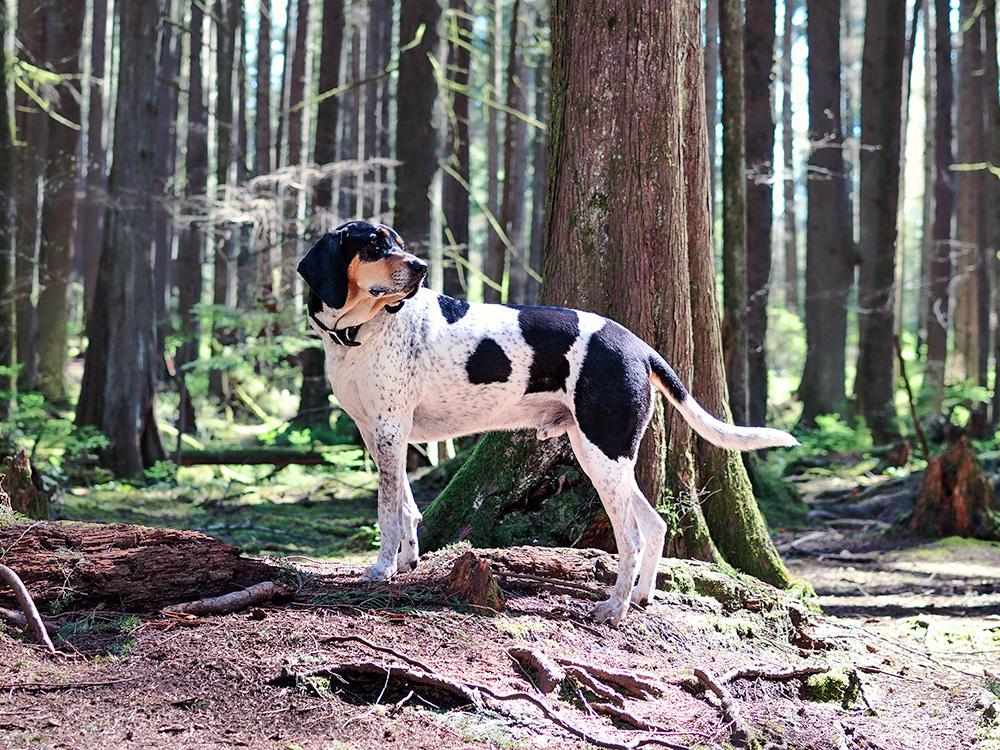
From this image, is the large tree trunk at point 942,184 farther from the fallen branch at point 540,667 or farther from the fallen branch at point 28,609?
the fallen branch at point 28,609

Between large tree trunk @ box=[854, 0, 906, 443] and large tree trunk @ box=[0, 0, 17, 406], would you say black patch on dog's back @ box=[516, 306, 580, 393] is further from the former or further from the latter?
large tree trunk @ box=[854, 0, 906, 443]

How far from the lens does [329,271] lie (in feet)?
18.5

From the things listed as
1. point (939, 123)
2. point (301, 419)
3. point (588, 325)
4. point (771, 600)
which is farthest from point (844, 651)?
point (939, 123)

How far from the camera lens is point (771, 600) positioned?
713 centimetres

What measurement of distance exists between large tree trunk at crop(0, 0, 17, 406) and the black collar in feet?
37.1

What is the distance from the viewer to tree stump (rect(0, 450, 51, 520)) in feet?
26.3

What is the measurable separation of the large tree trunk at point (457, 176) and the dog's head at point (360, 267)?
32.0 ft

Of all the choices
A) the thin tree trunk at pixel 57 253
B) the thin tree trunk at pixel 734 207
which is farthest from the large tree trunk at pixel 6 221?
the thin tree trunk at pixel 734 207

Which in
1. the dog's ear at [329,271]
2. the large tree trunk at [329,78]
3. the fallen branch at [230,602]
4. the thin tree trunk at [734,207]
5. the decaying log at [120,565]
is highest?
the large tree trunk at [329,78]

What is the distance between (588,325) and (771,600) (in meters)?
2.40

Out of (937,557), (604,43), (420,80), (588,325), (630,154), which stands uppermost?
(420,80)

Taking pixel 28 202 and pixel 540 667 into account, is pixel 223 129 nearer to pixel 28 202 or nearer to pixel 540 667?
pixel 28 202

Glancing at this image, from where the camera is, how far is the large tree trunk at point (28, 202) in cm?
2022

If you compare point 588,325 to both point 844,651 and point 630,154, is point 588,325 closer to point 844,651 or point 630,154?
point 630,154
